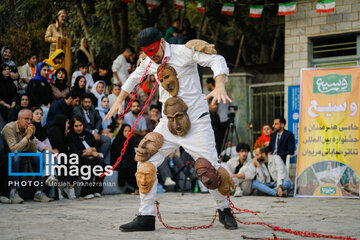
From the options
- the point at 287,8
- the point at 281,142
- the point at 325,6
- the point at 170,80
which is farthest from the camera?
the point at 287,8

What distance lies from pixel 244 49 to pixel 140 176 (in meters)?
18.2

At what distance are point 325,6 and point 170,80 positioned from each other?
7.88m

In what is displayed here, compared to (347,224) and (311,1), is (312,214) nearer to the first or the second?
(347,224)

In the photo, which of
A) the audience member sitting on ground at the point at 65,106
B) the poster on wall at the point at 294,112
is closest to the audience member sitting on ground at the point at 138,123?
the audience member sitting on ground at the point at 65,106

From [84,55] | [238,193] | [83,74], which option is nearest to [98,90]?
[83,74]

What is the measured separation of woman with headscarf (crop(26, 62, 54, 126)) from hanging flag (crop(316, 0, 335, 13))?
648 centimetres

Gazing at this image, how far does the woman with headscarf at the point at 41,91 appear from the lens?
9859mm

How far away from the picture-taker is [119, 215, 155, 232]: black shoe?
16.4 ft

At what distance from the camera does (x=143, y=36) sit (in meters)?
5.07

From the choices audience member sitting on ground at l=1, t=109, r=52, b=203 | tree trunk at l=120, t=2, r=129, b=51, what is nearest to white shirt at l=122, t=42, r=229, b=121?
audience member sitting on ground at l=1, t=109, r=52, b=203

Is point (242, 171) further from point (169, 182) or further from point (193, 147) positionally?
point (193, 147)

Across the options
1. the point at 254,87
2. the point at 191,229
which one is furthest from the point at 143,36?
the point at 254,87

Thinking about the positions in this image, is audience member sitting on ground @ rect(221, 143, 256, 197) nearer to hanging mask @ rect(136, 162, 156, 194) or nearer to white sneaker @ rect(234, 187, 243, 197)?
white sneaker @ rect(234, 187, 243, 197)

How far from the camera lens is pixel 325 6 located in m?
11.8
